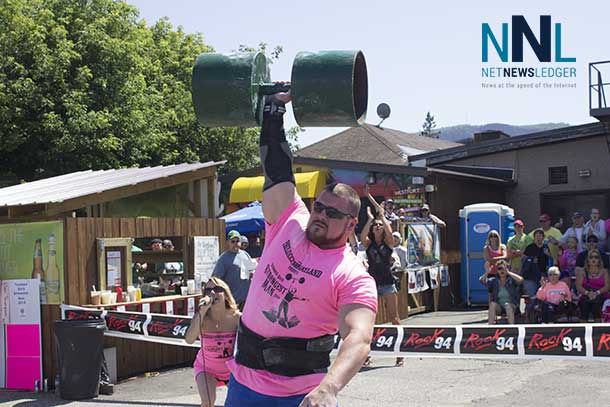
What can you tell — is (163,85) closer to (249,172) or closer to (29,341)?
(249,172)

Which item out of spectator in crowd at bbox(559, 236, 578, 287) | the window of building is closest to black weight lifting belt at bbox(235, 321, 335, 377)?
spectator in crowd at bbox(559, 236, 578, 287)

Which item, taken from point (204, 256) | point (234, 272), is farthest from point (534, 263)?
point (234, 272)

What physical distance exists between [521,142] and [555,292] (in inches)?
340

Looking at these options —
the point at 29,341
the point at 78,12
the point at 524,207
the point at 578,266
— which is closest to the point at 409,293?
the point at 578,266

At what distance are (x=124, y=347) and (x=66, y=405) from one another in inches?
59.2

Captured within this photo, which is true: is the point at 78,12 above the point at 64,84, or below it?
above

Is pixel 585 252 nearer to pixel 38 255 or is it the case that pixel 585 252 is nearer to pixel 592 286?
Result: pixel 592 286

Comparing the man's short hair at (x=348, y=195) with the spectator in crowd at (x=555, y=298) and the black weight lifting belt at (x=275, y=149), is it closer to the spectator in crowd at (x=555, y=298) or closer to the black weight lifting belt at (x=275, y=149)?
the black weight lifting belt at (x=275, y=149)

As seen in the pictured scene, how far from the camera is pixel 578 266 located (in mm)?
13602

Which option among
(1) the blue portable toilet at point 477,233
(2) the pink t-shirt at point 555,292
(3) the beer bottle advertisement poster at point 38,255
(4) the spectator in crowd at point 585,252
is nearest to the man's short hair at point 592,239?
(4) the spectator in crowd at point 585,252

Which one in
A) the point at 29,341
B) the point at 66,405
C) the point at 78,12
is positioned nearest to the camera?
the point at 66,405

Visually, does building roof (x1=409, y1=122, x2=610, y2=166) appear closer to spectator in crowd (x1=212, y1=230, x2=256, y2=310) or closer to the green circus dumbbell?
spectator in crowd (x1=212, y1=230, x2=256, y2=310)

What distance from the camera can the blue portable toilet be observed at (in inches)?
696

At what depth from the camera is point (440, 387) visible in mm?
9328
